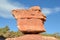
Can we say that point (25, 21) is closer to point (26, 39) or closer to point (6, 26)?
point (26, 39)

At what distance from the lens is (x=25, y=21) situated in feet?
93.8

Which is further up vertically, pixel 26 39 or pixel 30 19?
pixel 30 19

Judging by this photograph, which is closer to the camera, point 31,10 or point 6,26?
point 31,10

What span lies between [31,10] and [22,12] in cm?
96

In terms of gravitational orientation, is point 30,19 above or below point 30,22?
above

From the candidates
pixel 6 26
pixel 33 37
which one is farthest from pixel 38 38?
pixel 6 26

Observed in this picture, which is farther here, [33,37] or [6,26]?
[6,26]

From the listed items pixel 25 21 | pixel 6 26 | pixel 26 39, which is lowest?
pixel 26 39

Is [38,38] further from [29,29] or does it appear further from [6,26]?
[6,26]

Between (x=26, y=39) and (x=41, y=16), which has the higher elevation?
(x=41, y=16)

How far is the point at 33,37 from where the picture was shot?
1117 inches

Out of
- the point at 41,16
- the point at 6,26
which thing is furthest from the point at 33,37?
the point at 6,26

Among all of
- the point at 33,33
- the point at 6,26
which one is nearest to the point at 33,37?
the point at 33,33

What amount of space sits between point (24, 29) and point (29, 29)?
1.67ft
